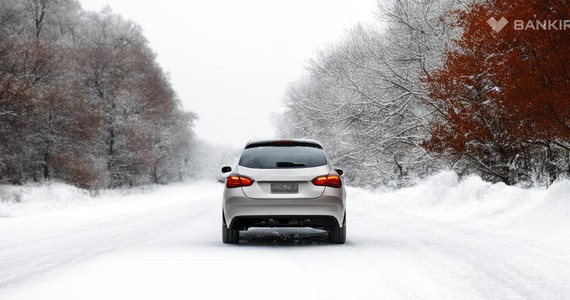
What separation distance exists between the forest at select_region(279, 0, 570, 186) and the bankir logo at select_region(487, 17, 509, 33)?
0.49ft

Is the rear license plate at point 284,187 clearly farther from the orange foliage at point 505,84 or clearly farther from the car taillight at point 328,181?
the orange foliage at point 505,84

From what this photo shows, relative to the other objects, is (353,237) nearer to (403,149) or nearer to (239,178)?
(239,178)

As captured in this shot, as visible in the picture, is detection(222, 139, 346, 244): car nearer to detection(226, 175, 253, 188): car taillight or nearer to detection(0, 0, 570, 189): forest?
detection(226, 175, 253, 188): car taillight

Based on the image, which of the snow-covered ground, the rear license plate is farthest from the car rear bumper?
the snow-covered ground

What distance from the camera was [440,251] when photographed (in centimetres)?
800

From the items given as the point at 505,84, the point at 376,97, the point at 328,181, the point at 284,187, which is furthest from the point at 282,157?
the point at 376,97

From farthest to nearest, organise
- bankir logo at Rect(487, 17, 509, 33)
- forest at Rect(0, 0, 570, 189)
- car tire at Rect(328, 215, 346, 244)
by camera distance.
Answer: bankir logo at Rect(487, 17, 509, 33), forest at Rect(0, 0, 570, 189), car tire at Rect(328, 215, 346, 244)

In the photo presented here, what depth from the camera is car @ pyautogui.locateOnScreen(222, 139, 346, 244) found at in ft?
27.7

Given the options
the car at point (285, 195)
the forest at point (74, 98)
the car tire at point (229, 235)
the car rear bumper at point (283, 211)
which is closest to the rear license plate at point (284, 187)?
the car at point (285, 195)

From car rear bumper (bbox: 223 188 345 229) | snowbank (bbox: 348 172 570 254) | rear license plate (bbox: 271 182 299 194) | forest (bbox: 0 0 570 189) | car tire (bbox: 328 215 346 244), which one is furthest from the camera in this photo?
forest (bbox: 0 0 570 189)

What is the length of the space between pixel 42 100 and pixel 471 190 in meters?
22.4

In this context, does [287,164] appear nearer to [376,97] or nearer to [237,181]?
[237,181]

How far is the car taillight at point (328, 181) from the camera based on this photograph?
8617mm

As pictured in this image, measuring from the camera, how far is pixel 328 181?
341 inches
